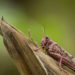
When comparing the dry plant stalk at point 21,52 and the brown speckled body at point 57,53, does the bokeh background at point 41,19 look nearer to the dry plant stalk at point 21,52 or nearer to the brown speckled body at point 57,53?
the brown speckled body at point 57,53

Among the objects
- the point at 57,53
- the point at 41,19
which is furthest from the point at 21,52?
the point at 41,19

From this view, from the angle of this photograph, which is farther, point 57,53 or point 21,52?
point 57,53

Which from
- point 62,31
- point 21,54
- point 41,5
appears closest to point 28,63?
point 21,54

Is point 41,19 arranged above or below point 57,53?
above

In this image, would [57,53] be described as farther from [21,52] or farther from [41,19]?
[41,19]

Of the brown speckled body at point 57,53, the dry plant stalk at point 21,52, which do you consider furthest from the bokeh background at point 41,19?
the dry plant stalk at point 21,52

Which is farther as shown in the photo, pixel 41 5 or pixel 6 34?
pixel 41 5

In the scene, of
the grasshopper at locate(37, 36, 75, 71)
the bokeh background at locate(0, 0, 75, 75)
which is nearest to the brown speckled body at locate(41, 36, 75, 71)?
the grasshopper at locate(37, 36, 75, 71)

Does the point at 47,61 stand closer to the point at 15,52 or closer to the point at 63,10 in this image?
the point at 15,52

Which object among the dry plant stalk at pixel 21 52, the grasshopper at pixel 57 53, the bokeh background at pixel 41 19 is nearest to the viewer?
the dry plant stalk at pixel 21 52
